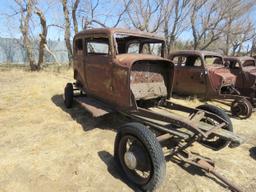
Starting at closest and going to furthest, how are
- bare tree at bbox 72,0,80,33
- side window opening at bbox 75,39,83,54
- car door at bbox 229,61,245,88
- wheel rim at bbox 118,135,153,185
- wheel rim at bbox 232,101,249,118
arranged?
wheel rim at bbox 118,135,153,185, side window opening at bbox 75,39,83,54, wheel rim at bbox 232,101,249,118, car door at bbox 229,61,245,88, bare tree at bbox 72,0,80,33

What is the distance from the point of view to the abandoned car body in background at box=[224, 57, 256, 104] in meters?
8.04

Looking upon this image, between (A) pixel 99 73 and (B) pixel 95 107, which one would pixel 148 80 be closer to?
(A) pixel 99 73

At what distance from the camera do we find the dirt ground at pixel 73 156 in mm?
3600

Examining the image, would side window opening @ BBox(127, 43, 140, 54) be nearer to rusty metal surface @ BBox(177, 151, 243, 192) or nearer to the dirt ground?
the dirt ground

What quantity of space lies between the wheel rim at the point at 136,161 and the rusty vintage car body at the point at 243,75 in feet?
18.1

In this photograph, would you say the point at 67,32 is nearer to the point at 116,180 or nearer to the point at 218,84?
the point at 218,84

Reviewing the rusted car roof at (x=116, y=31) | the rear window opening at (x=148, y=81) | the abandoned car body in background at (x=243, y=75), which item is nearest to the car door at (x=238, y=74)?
the abandoned car body in background at (x=243, y=75)

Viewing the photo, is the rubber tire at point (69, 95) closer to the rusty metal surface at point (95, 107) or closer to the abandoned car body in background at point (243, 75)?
the rusty metal surface at point (95, 107)

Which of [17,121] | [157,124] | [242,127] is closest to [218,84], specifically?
[242,127]

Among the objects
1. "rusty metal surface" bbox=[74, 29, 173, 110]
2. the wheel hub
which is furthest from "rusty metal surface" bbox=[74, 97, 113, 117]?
the wheel hub

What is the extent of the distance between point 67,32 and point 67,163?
1171 centimetres

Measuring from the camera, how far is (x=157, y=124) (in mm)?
4422

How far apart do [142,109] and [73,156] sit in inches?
58.5

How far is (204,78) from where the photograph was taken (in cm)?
782
